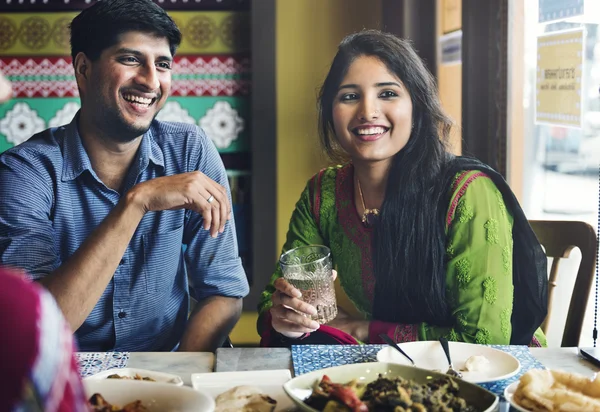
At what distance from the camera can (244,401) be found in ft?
3.89

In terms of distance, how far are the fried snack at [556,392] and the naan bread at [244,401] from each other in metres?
0.41

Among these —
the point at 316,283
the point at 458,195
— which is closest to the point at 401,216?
the point at 458,195

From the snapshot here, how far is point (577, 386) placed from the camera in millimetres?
1217

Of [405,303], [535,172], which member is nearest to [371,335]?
[405,303]

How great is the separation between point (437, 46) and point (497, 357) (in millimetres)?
1036

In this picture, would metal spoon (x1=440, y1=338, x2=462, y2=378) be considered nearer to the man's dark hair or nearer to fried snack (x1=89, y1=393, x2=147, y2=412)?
fried snack (x1=89, y1=393, x2=147, y2=412)

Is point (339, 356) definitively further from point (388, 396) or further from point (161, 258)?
point (161, 258)

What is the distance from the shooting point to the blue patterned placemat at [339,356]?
1.51m

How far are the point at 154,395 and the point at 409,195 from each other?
1.23m

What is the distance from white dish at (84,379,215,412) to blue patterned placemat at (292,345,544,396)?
0.48 meters

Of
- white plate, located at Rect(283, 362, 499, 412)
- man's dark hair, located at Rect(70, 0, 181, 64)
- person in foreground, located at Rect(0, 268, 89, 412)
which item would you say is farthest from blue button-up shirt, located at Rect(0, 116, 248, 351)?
person in foreground, located at Rect(0, 268, 89, 412)

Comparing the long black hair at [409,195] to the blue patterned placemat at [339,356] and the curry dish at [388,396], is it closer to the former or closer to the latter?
the blue patterned placemat at [339,356]

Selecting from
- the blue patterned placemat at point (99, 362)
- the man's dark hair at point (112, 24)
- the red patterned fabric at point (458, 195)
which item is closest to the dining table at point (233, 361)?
the blue patterned placemat at point (99, 362)

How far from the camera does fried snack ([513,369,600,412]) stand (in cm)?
112
